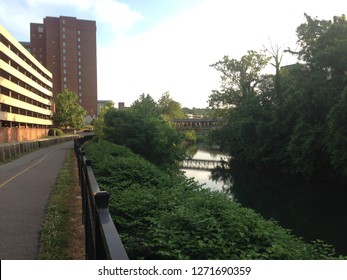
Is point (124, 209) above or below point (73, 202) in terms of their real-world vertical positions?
above

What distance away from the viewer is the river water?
1839 cm

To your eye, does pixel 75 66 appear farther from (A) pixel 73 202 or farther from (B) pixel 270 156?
(A) pixel 73 202

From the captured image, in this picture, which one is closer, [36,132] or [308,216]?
[308,216]

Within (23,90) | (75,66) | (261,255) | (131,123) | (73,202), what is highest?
(75,66)

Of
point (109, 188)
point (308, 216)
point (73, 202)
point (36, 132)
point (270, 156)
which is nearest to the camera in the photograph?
point (109, 188)

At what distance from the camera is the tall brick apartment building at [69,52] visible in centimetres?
11119

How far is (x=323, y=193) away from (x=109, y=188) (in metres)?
23.8

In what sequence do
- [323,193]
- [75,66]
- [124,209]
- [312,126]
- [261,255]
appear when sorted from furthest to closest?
[75,66], [312,126], [323,193], [124,209], [261,255]

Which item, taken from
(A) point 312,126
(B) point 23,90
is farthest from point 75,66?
(A) point 312,126

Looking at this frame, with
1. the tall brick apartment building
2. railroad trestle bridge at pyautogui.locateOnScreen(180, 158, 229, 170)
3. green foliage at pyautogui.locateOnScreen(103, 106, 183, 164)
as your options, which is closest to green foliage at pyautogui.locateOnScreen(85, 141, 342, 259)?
green foliage at pyautogui.locateOnScreen(103, 106, 183, 164)

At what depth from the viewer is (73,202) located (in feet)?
30.1

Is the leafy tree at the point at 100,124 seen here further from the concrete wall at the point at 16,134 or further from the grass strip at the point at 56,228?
the grass strip at the point at 56,228

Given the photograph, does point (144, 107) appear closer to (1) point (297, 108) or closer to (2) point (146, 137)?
(2) point (146, 137)

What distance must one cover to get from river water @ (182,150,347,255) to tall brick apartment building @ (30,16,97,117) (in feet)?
285
